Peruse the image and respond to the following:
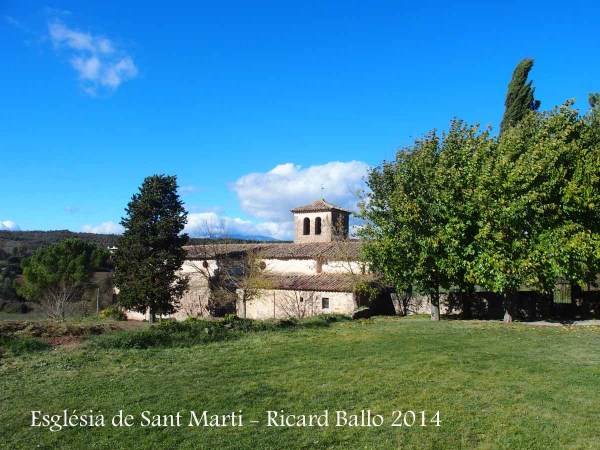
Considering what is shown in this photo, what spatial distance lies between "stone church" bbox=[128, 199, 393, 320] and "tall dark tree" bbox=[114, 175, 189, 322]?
2.77 metres

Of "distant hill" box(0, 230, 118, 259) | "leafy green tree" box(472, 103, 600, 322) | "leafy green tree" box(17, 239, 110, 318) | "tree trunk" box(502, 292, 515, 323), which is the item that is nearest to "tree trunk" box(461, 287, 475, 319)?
"tree trunk" box(502, 292, 515, 323)

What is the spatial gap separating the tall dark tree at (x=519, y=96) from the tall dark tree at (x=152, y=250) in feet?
79.5

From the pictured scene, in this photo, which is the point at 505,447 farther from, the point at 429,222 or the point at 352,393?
the point at 429,222

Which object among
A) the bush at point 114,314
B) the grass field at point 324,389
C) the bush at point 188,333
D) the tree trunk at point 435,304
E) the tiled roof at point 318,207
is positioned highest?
the tiled roof at point 318,207

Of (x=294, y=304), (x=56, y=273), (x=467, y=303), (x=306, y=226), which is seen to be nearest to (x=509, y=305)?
(x=467, y=303)

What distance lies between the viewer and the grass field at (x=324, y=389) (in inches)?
290

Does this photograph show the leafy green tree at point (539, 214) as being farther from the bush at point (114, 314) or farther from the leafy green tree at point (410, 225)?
the bush at point (114, 314)

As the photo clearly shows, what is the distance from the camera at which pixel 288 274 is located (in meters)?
36.1

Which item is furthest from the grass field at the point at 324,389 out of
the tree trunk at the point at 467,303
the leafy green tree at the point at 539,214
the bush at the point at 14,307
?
the bush at the point at 14,307

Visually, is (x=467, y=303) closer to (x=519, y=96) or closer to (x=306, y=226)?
(x=519, y=96)

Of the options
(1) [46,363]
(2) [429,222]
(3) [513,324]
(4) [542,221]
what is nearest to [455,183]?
(2) [429,222]

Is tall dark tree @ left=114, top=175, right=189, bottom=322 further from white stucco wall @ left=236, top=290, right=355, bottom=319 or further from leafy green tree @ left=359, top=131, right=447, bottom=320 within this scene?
leafy green tree @ left=359, top=131, right=447, bottom=320

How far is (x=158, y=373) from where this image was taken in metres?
11.4

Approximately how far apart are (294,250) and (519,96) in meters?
19.3
